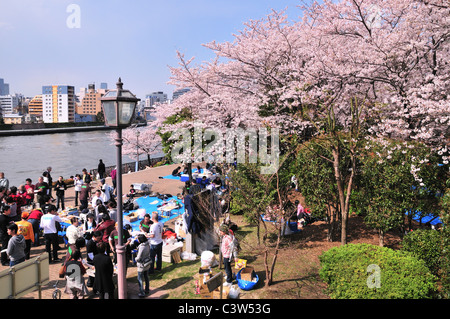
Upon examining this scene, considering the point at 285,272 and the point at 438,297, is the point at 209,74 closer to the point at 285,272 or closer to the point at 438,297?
the point at 285,272

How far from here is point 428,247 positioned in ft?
23.0

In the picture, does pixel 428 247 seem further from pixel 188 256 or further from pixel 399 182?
pixel 188 256

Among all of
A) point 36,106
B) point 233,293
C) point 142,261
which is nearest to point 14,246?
point 142,261

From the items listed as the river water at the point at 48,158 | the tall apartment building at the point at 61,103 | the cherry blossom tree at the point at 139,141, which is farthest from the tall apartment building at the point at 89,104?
the cherry blossom tree at the point at 139,141

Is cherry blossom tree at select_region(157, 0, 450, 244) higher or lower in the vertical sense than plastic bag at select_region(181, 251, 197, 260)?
higher

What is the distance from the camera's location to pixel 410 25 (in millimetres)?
10797

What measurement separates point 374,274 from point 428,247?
2.04m

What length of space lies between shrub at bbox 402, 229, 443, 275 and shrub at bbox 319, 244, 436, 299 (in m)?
0.60

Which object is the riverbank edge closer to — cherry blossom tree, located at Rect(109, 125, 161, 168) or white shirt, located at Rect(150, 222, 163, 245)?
cherry blossom tree, located at Rect(109, 125, 161, 168)

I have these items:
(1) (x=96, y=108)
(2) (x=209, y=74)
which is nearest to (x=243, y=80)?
(2) (x=209, y=74)

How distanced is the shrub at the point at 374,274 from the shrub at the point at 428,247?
1.96 feet

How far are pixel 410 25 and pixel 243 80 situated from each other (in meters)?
8.72

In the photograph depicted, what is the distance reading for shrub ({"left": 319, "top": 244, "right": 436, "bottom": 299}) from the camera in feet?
18.7

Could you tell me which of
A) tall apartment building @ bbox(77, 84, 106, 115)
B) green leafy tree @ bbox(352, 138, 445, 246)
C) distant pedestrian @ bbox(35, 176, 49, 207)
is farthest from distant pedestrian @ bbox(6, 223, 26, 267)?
tall apartment building @ bbox(77, 84, 106, 115)
